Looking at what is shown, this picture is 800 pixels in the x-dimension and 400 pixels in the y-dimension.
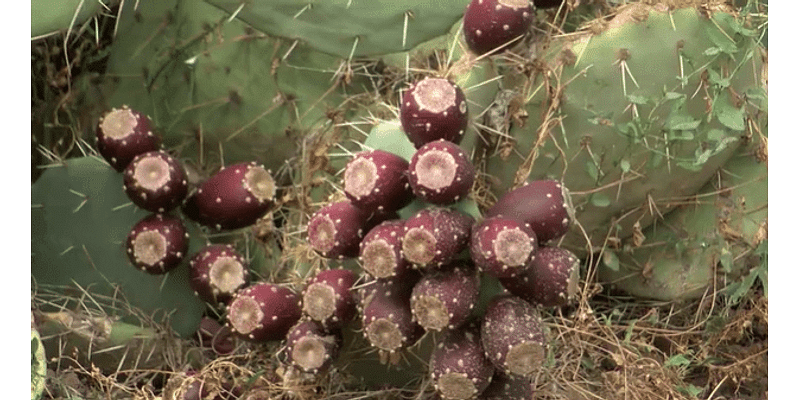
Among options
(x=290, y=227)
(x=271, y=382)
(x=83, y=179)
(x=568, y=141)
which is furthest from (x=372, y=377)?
(x=83, y=179)

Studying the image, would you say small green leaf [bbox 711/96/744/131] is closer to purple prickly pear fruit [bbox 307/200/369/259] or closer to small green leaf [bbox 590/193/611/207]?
small green leaf [bbox 590/193/611/207]

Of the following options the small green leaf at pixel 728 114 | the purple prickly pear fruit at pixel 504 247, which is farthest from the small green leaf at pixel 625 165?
the purple prickly pear fruit at pixel 504 247

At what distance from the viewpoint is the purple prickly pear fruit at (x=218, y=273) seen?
1.72 metres

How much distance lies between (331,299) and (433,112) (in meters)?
0.29

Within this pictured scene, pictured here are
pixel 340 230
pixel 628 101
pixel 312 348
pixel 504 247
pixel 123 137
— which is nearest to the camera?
pixel 504 247

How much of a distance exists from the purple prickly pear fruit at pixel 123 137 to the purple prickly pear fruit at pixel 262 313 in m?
0.32

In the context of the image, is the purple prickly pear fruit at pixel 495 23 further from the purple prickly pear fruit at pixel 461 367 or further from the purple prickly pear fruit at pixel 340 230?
the purple prickly pear fruit at pixel 461 367

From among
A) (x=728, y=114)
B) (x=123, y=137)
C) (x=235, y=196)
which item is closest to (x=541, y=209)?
(x=728, y=114)

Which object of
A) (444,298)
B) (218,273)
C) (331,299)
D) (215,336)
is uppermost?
(444,298)

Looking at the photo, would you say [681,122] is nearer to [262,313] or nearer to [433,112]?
[433,112]

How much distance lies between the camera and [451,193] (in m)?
1.33

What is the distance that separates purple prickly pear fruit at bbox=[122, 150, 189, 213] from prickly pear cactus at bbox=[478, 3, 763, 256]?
1.59 ft

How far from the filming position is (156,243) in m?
1.71

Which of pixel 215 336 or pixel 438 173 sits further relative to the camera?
pixel 215 336
